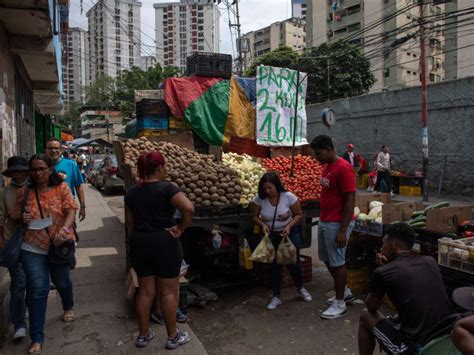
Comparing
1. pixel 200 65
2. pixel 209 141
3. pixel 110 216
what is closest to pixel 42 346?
pixel 209 141

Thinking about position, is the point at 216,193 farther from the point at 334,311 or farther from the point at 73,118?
the point at 73,118

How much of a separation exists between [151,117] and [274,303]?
3.95 m

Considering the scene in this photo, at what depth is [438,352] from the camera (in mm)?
2283

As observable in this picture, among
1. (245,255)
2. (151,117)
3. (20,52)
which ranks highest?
(20,52)

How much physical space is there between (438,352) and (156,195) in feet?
7.22

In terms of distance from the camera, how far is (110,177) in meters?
17.5

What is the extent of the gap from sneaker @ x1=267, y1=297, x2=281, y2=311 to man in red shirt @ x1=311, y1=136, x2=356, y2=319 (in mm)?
576

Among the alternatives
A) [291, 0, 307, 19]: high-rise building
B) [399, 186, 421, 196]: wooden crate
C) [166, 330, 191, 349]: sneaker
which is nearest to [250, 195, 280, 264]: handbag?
[166, 330, 191, 349]: sneaker

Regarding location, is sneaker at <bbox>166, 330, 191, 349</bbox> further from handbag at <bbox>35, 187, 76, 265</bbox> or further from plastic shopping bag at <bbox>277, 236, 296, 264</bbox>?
plastic shopping bag at <bbox>277, 236, 296, 264</bbox>

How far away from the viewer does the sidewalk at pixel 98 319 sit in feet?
12.4

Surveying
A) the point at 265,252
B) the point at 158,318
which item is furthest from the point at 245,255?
the point at 158,318

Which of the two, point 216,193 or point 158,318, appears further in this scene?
point 216,193

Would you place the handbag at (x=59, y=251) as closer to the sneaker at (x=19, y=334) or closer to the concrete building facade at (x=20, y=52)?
the sneaker at (x=19, y=334)

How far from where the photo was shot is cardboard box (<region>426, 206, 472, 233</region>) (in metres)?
4.70
